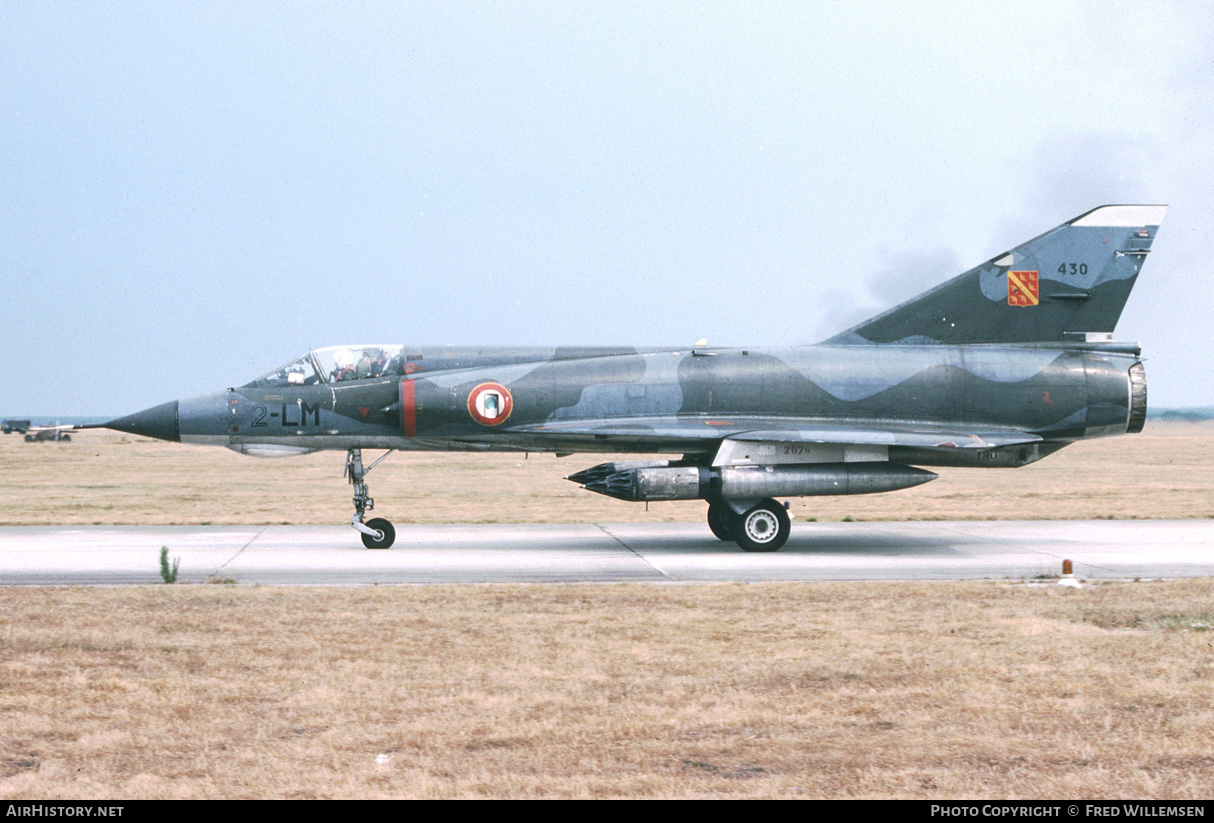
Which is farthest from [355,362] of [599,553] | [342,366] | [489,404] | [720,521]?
[720,521]

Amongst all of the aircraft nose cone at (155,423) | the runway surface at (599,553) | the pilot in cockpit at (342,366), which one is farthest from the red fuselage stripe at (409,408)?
the aircraft nose cone at (155,423)

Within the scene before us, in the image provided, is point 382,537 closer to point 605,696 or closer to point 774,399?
point 774,399

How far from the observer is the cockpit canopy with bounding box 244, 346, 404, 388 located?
1878 centimetres

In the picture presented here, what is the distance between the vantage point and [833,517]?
24.5 meters

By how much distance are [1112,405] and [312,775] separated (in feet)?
55.2

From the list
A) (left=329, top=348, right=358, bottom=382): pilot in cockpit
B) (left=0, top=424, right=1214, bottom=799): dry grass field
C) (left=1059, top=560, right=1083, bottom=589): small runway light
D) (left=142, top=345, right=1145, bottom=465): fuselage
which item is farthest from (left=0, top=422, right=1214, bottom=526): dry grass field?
(left=0, top=424, right=1214, bottom=799): dry grass field

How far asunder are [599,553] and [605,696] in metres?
9.60

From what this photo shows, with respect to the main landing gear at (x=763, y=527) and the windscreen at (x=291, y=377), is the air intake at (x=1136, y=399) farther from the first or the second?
the windscreen at (x=291, y=377)

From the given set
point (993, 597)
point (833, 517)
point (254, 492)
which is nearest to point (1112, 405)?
point (833, 517)

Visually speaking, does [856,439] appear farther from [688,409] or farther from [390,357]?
[390,357]

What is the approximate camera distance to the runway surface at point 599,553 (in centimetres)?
1462

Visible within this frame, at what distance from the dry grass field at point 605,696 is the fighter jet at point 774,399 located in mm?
5988

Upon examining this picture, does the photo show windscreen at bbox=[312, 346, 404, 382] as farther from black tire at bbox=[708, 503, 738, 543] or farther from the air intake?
the air intake

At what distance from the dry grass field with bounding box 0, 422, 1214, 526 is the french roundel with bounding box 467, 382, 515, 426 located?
527 cm
